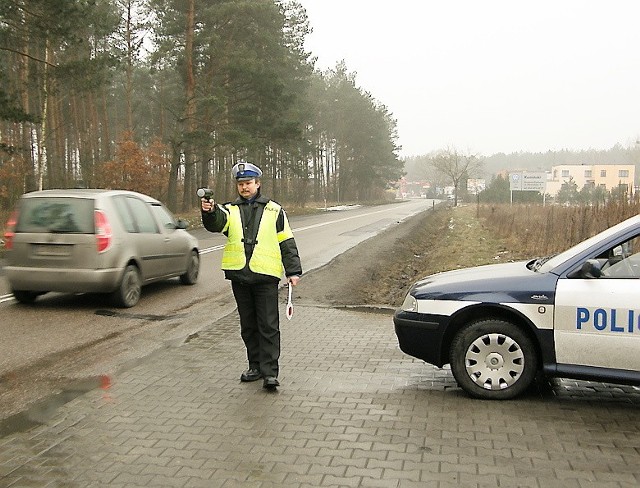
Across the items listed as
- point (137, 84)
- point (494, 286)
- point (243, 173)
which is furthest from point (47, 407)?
point (137, 84)

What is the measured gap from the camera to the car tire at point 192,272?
1210 centimetres

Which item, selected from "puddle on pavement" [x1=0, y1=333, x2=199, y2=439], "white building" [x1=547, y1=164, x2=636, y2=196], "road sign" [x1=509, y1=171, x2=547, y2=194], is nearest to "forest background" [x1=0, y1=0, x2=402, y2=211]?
"puddle on pavement" [x1=0, y1=333, x2=199, y2=439]

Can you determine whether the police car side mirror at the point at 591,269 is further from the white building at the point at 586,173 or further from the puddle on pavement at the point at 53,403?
the white building at the point at 586,173

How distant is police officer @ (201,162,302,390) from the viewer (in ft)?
18.9

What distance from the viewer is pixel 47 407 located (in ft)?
17.1

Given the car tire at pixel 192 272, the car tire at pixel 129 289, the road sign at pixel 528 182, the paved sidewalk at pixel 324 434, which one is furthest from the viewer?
the road sign at pixel 528 182

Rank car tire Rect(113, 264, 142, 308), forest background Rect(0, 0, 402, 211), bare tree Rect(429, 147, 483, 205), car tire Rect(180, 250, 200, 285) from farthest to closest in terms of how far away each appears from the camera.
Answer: bare tree Rect(429, 147, 483, 205)
forest background Rect(0, 0, 402, 211)
car tire Rect(180, 250, 200, 285)
car tire Rect(113, 264, 142, 308)

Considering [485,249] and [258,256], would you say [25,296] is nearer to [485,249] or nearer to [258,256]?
[258,256]

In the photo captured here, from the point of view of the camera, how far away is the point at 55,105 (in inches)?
1459

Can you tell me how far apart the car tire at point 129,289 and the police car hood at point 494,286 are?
5140mm

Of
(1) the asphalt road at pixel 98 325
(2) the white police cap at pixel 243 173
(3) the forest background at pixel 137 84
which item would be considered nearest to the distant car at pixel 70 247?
(1) the asphalt road at pixel 98 325

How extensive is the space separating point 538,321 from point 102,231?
246 inches

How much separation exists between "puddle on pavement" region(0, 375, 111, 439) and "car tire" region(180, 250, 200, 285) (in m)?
5.99

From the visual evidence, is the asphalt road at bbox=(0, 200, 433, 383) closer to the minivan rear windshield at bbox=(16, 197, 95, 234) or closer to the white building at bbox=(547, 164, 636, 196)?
the minivan rear windshield at bbox=(16, 197, 95, 234)
